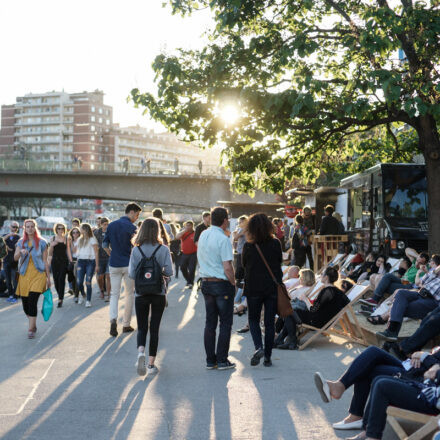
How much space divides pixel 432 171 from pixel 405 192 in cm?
337

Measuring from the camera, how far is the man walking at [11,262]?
1702 centimetres

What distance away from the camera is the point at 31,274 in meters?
10.7

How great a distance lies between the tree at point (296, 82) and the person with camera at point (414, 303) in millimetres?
4388

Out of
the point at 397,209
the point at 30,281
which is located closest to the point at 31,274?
the point at 30,281

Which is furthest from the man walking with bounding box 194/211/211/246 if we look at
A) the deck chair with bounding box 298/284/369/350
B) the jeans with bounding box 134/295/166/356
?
the jeans with bounding box 134/295/166/356

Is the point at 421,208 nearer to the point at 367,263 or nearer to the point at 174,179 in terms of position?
the point at 367,263

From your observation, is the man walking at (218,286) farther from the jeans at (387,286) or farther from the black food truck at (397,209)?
the black food truck at (397,209)

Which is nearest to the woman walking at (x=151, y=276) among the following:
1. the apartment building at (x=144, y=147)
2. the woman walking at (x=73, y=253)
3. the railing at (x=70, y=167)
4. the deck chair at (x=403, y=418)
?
the deck chair at (x=403, y=418)

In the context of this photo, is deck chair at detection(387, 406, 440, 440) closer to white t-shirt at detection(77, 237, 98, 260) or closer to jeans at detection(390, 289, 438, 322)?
jeans at detection(390, 289, 438, 322)

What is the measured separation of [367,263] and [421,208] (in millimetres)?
3036

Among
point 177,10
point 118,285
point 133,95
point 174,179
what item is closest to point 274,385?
point 118,285

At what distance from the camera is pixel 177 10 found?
16797mm

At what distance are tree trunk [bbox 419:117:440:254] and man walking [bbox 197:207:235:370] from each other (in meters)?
8.07

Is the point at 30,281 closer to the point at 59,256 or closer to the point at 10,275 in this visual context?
the point at 59,256
